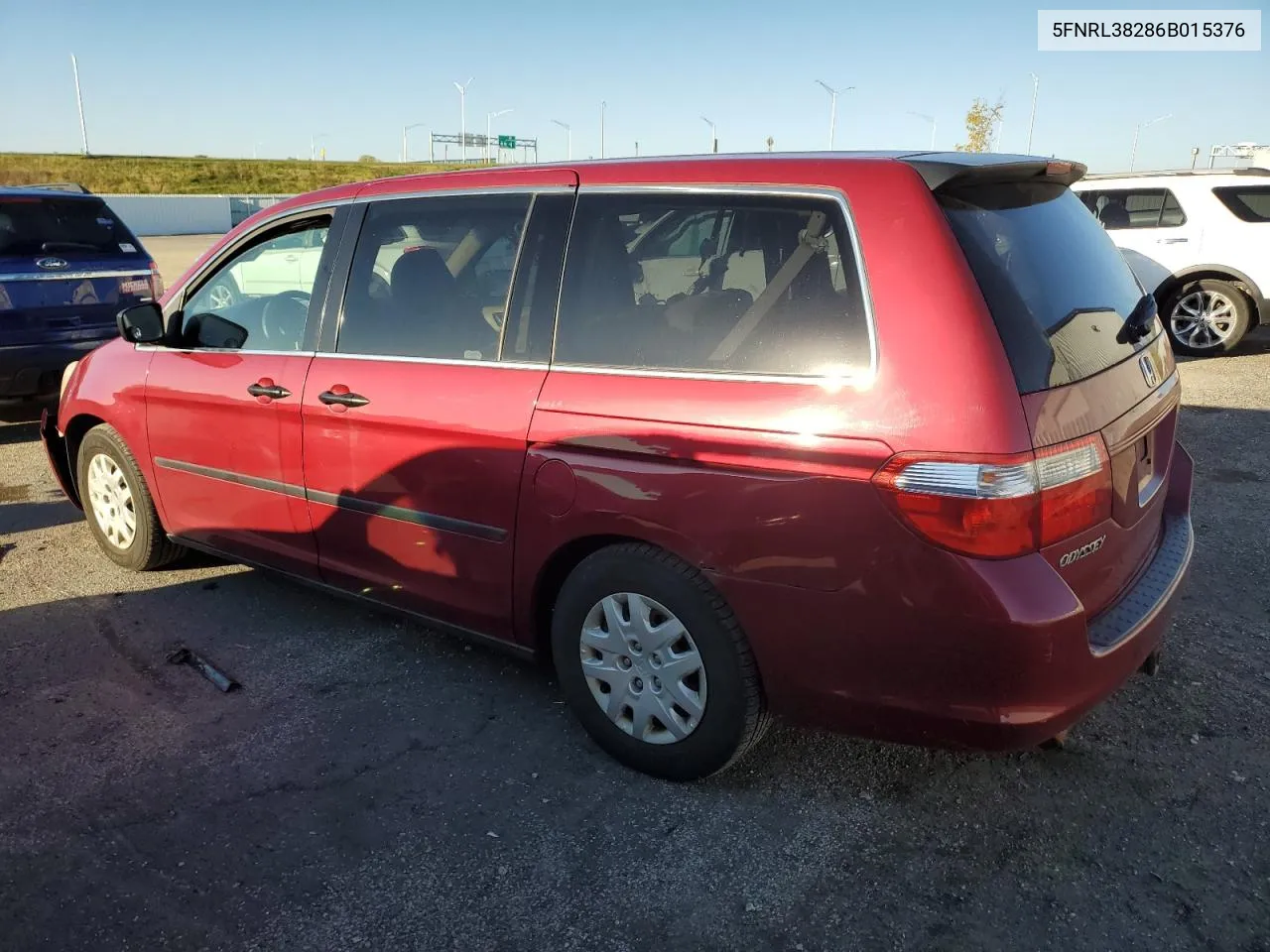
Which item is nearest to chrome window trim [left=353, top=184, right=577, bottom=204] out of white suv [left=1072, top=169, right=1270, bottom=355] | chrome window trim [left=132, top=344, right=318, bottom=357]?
chrome window trim [left=132, top=344, right=318, bottom=357]

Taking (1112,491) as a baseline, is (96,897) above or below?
below

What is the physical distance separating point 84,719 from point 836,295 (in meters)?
2.92

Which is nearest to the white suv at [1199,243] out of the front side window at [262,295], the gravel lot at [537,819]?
the gravel lot at [537,819]

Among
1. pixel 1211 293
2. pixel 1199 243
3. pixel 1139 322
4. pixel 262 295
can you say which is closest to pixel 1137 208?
pixel 1199 243

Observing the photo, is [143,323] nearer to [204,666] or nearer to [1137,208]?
[204,666]

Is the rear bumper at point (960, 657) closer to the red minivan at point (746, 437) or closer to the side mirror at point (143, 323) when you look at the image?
the red minivan at point (746, 437)

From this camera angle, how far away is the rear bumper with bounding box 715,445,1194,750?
228 cm

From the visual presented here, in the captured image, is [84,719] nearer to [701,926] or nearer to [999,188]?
[701,926]

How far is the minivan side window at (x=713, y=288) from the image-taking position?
2.51 meters

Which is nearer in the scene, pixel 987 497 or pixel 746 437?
pixel 987 497

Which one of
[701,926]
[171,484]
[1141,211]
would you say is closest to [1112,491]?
[701,926]

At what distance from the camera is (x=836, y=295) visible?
8.22 feet

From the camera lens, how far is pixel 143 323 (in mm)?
4156

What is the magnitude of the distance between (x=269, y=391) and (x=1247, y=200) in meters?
10.3
